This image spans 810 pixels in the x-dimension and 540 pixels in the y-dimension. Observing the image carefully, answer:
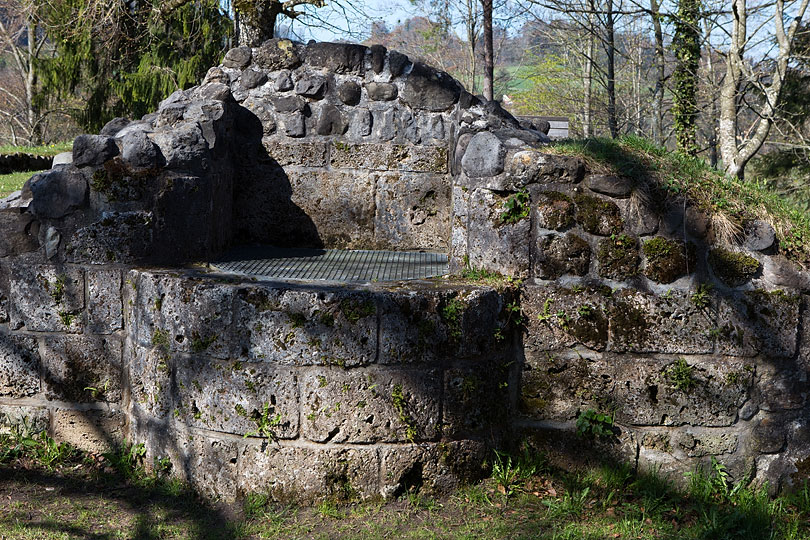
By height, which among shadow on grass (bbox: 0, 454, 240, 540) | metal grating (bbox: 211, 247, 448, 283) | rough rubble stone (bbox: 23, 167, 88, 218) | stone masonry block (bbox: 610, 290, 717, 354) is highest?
rough rubble stone (bbox: 23, 167, 88, 218)

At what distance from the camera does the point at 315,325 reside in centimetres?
334

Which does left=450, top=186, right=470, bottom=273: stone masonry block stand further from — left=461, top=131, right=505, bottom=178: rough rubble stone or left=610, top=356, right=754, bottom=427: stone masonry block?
left=610, top=356, right=754, bottom=427: stone masonry block

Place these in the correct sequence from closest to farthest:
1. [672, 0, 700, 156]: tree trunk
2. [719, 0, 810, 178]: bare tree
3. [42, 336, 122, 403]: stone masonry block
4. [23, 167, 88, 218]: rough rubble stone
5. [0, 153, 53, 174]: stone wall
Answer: [23, 167, 88, 218]: rough rubble stone
[42, 336, 122, 403]: stone masonry block
[719, 0, 810, 178]: bare tree
[672, 0, 700, 156]: tree trunk
[0, 153, 53, 174]: stone wall

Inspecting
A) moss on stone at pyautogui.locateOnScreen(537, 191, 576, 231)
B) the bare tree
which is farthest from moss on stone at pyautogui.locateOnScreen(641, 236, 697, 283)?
the bare tree

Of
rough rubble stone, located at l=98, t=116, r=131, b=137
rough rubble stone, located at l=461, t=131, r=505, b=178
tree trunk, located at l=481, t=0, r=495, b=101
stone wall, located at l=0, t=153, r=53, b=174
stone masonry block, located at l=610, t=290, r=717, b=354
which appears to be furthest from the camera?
tree trunk, located at l=481, t=0, r=495, b=101

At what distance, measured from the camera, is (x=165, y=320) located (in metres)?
3.56

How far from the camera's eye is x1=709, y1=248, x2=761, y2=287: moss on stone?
11.7ft

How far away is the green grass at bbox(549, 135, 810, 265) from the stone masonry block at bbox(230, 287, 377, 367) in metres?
1.32

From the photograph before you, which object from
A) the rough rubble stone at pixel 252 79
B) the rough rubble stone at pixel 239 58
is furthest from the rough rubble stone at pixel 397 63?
the rough rubble stone at pixel 239 58

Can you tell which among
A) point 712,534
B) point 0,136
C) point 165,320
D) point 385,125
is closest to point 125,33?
point 0,136

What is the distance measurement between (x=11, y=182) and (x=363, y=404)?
29.0 feet

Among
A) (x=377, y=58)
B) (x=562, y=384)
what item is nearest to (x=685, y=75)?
(x=377, y=58)

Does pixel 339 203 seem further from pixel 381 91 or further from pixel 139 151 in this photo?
pixel 139 151

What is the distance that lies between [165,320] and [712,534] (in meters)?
2.67
